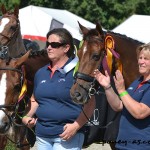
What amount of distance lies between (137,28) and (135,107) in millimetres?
13790

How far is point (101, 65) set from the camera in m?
4.28

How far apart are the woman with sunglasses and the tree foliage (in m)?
25.0

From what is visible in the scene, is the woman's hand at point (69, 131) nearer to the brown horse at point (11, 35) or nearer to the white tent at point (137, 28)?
the brown horse at point (11, 35)

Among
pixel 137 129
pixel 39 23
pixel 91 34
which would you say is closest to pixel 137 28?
pixel 39 23

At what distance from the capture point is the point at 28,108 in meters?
4.32

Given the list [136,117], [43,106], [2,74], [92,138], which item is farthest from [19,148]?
[136,117]

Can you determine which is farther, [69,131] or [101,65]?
[101,65]

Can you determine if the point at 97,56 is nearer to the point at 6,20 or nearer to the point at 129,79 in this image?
the point at 129,79

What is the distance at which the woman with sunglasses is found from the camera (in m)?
3.81

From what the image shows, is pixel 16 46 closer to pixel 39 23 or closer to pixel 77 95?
pixel 77 95

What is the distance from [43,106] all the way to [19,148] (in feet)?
5.78

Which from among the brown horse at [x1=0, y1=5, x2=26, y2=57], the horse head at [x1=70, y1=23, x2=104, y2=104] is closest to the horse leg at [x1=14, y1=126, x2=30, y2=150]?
the horse head at [x1=70, y1=23, x2=104, y2=104]

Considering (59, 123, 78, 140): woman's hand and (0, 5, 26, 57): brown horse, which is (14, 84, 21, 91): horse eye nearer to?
(59, 123, 78, 140): woman's hand

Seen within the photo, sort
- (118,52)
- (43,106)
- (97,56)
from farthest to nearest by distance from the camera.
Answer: (118,52), (97,56), (43,106)
